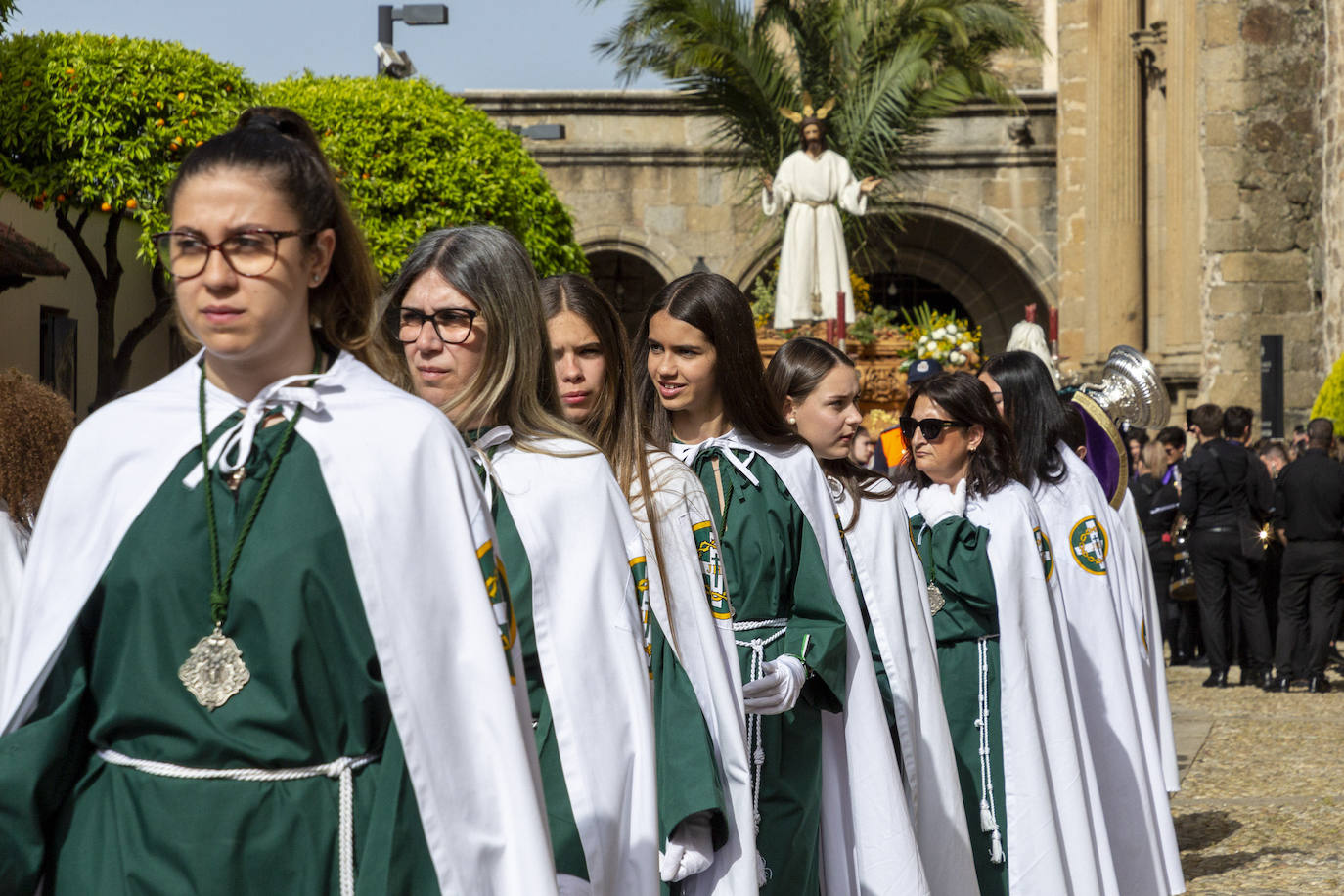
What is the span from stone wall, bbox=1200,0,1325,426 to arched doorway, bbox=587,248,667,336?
31.7ft

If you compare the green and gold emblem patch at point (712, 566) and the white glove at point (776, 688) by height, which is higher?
the green and gold emblem patch at point (712, 566)

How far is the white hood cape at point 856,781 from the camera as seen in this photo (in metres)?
4.33

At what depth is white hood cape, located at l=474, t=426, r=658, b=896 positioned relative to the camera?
2857 mm

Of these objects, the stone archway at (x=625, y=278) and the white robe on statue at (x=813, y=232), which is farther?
the stone archway at (x=625, y=278)

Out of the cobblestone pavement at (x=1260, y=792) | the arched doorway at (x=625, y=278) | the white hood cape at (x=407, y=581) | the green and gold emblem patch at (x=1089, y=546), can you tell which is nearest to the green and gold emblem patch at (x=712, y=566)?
the white hood cape at (x=407, y=581)

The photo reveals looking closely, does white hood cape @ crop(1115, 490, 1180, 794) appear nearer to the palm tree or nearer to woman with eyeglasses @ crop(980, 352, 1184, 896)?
woman with eyeglasses @ crop(980, 352, 1184, 896)

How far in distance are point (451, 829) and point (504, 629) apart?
39cm

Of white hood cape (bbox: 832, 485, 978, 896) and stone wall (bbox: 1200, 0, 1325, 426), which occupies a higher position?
stone wall (bbox: 1200, 0, 1325, 426)

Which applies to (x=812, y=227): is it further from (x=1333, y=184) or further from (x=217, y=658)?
(x=217, y=658)

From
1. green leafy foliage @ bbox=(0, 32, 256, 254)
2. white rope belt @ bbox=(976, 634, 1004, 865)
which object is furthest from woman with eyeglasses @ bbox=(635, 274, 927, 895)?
green leafy foliage @ bbox=(0, 32, 256, 254)

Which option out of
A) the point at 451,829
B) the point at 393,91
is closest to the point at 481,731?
the point at 451,829

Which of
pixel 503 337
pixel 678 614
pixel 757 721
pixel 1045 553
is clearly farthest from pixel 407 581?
pixel 1045 553

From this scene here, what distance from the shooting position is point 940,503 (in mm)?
5699

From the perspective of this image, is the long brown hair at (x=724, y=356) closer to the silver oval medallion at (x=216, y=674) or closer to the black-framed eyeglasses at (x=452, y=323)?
the black-framed eyeglasses at (x=452, y=323)
